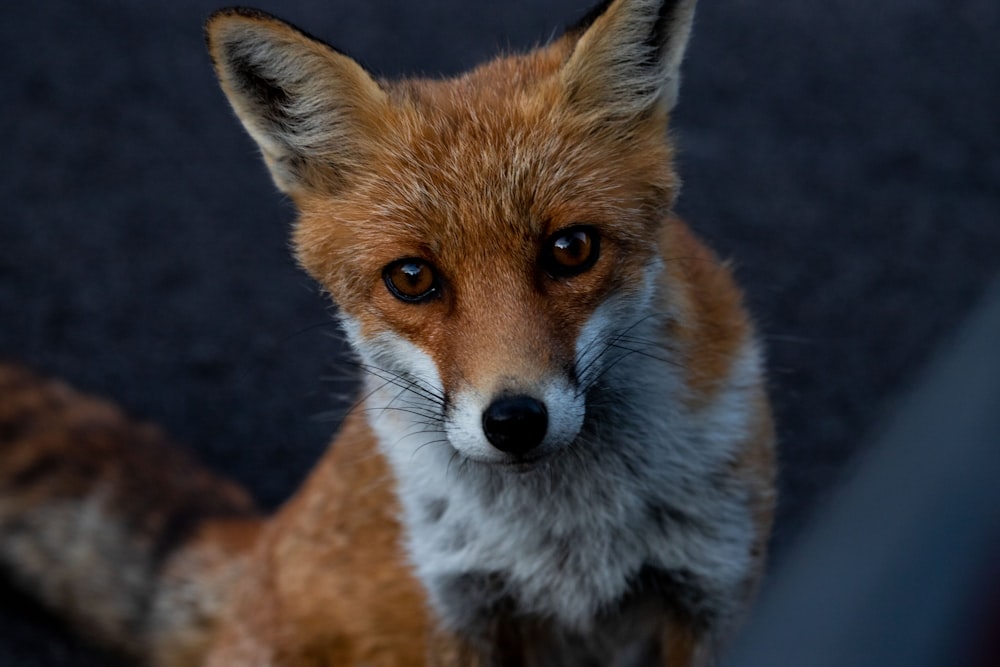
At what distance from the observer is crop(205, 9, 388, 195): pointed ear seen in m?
1.89

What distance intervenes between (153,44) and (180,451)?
2.68 meters

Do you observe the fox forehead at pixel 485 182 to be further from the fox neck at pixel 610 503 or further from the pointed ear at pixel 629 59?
the fox neck at pixel 610 503

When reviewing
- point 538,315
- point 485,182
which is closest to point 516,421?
point 538,315

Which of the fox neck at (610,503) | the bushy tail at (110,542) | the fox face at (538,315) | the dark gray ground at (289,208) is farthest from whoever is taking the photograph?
the dark gray ground at (289,208)

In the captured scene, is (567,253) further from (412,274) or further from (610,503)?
(610,503)

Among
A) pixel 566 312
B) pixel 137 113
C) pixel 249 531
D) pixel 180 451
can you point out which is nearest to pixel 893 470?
pixel 566 312

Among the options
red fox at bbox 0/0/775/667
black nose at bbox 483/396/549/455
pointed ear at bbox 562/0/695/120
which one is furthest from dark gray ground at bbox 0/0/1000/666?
black nose at bbox 483/396/549/455

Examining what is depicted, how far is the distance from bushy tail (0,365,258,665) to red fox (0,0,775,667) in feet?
0.95

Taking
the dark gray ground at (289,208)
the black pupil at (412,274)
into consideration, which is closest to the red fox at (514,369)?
the black pupil at (412,274)

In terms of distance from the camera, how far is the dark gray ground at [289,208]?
3.61 meters

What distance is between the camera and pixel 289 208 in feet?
12.7

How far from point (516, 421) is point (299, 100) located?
78 cm

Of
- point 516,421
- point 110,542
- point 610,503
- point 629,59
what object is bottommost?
point 110,542

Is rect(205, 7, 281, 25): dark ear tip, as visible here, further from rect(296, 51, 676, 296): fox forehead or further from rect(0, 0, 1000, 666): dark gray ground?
rect(0, 0, 1000, 666): dark gray ground
